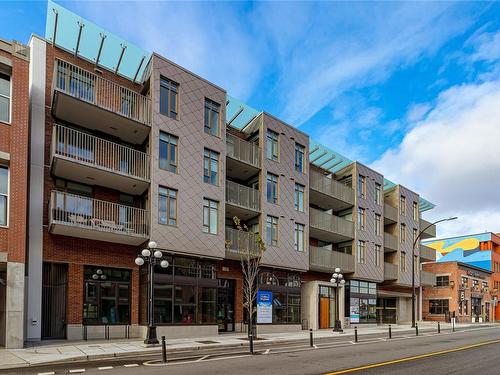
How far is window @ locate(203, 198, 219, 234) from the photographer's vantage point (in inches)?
1041

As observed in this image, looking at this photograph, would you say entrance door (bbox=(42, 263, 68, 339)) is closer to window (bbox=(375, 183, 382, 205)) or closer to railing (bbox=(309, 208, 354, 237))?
railing (bbox=(309, 208, 354, 237))

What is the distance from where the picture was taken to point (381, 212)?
43.4m

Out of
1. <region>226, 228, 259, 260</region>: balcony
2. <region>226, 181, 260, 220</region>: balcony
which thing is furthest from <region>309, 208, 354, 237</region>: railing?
<region>226, 228, 259, 260</region>: balcony

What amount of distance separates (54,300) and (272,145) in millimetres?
16638

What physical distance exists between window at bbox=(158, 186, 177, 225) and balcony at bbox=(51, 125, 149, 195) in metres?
1.00

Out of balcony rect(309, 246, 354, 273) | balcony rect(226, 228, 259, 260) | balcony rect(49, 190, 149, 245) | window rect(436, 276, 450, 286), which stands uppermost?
balcony rect(49, 190, 149, 245)

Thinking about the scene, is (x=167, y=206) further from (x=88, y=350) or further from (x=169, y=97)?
(x=88, y=350)

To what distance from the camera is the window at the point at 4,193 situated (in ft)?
62.0

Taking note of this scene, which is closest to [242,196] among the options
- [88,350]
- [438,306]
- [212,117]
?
[212,117]

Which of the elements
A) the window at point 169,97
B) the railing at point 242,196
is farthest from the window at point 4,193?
the railing at point 242,196

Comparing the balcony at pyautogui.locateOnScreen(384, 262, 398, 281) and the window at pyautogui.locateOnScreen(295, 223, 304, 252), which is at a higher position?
the window at pyautogui.locateOnScreen(295, 223, 304, 252)

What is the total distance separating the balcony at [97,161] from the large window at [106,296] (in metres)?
4.31

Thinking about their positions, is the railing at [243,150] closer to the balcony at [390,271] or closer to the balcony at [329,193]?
the balcony at [329,193]

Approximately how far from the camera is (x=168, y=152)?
25.0 m
